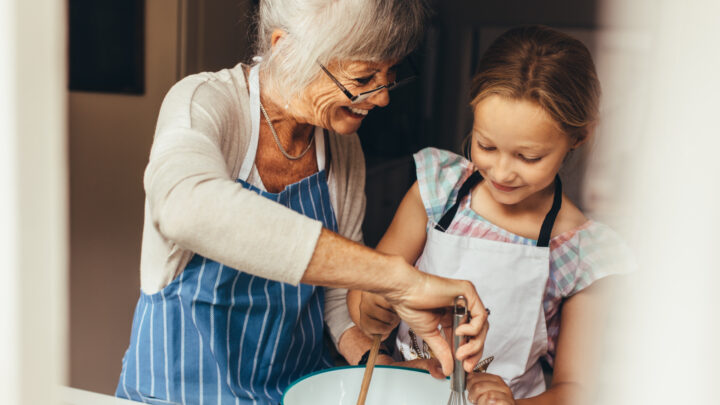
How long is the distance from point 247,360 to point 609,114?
2.61 feet

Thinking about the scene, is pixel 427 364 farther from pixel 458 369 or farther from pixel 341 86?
pixel 341 86

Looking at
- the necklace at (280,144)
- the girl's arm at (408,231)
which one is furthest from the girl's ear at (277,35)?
the girl's arm at (408,231)

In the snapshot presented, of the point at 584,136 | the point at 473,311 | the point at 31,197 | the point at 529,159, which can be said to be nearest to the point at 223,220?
the point at 31,197

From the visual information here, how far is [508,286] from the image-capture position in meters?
1.13

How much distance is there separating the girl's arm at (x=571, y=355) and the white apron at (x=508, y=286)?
53 mm

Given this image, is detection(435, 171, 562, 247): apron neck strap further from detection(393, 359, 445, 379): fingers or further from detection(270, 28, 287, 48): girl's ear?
detection(270, 28, 287, 48): girl's ear

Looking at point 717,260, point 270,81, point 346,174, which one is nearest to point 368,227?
point 346,174

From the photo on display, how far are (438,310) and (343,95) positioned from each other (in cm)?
40

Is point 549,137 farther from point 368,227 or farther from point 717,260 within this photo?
point 368,227

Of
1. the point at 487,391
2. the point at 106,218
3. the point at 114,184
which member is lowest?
the point at 106,218

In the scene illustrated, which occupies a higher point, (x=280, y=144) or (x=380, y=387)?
(x=280, y=144)

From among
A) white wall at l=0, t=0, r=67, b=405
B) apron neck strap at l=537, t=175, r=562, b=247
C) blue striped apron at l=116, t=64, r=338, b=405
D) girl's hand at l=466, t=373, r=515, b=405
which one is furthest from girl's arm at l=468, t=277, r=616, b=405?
white wall at l=0, t=0, r=67, b=405

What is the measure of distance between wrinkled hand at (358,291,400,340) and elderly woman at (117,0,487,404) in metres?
0.14

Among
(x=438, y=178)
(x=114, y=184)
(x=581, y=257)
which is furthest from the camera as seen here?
(x=114, y=184)
